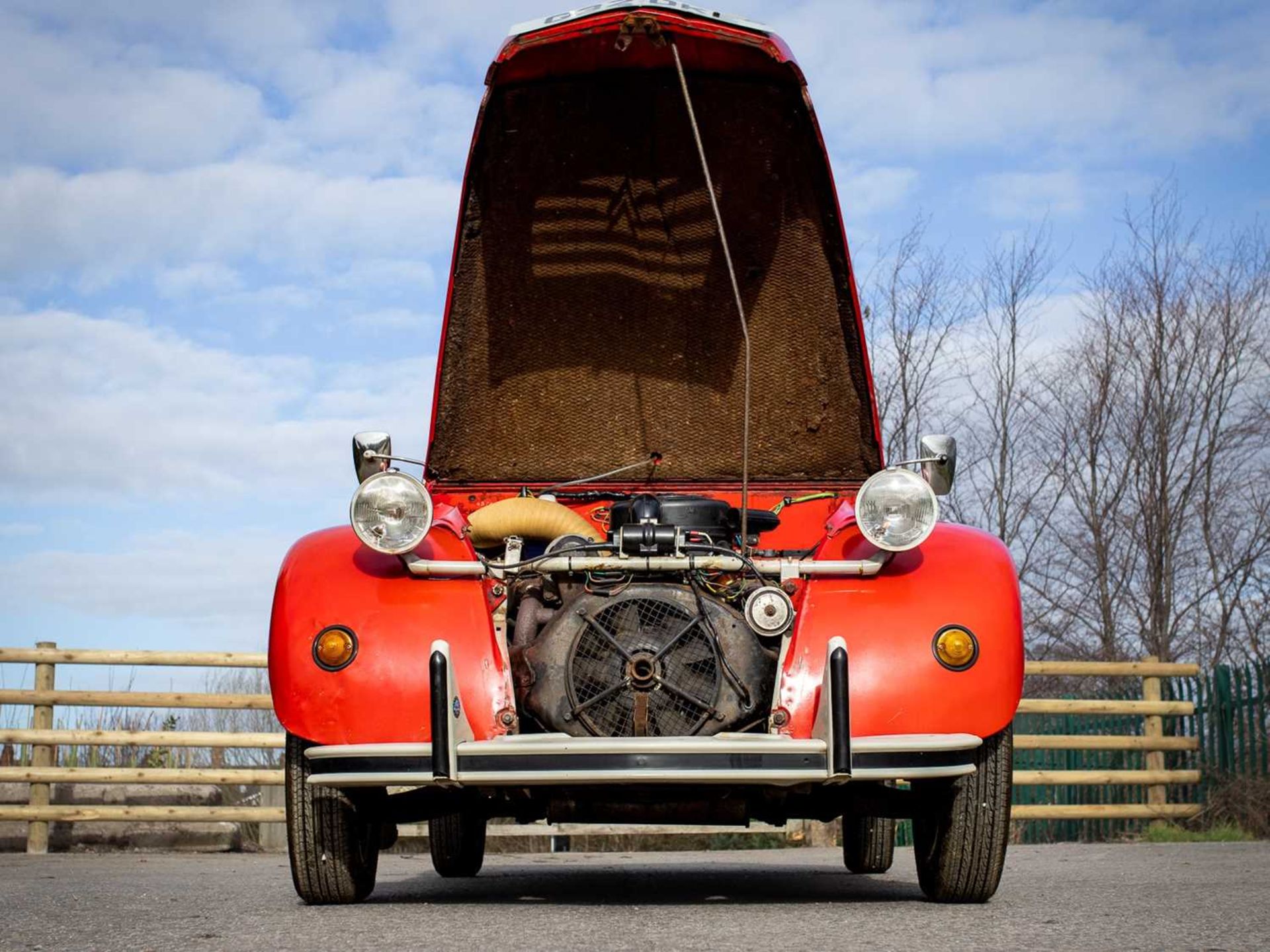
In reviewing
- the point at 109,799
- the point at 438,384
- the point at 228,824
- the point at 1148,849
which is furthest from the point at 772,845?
the point at 438,384

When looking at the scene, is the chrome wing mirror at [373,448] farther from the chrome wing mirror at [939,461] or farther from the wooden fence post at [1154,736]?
the wooden fence post at [1154,736]

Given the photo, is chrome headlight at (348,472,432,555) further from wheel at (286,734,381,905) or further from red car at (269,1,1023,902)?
wheel at (286,734,381,905)

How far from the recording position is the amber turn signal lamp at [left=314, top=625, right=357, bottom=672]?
4.69 m

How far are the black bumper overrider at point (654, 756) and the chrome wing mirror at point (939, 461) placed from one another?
1273 mm

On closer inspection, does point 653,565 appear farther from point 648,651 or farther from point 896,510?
point 896,510

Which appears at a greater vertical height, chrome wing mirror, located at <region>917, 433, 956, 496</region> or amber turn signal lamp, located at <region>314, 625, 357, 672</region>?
chrome wing mirror, located at <region>917, 433, 956, 496</region>

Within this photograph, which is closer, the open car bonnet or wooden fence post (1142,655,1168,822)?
the open car bonnet

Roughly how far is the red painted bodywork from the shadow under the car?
99 cm

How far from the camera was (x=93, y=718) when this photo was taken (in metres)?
13.1

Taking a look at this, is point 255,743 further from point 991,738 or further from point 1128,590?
point 1128,590

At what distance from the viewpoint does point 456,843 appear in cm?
748

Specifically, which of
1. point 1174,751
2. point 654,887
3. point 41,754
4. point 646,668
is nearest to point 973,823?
point 646,668

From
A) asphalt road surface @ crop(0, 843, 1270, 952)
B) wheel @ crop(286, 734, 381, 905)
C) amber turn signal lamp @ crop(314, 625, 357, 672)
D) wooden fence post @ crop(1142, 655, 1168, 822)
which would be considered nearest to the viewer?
asphalt road surface @ crop(0, 843, 1270, 952)

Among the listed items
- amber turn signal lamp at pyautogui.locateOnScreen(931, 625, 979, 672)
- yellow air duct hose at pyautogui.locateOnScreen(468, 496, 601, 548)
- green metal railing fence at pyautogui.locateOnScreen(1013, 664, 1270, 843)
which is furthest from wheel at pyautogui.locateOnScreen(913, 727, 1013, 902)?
green metal railing fence at pyautogui.locateOnScreen(1013, 664, 1270, 843)
